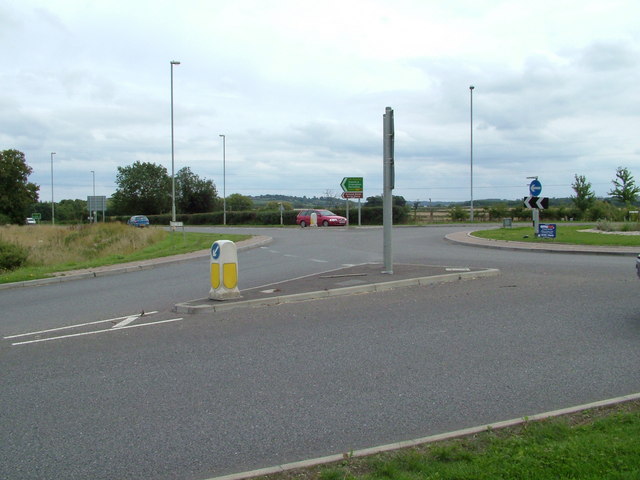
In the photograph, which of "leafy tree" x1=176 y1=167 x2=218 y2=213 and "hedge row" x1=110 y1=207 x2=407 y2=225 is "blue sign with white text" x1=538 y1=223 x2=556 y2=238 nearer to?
"hedge row" x1=110 y1=207 x2=407 y2=225

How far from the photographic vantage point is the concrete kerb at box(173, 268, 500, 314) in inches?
375

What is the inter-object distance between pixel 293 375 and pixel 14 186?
80.4m

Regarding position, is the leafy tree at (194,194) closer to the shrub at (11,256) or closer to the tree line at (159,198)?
the tree line at (159,198)

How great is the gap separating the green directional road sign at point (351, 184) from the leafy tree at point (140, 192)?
232 ft

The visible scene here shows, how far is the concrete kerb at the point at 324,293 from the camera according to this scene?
9.52m

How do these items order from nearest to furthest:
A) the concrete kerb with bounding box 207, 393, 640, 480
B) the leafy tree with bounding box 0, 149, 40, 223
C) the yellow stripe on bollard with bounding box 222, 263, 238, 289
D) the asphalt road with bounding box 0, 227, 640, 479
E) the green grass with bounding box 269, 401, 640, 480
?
the green grass with bounding box 269, 401, 640, 480 → the concrete kerb with bounding box 207, 393, 640, 480 → the asphalt road with bounding box 0, 227, 640, 479 → the yellow stripe on bollard with bounding box 222, 263, 238, 289 → the leafy tree with bounding box 0, 149, 40, 223

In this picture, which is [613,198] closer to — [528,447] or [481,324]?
[481,324]

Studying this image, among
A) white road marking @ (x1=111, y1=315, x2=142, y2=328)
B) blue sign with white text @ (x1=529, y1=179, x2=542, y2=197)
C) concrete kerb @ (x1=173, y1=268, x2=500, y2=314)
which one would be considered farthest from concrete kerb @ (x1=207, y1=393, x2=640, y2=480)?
blue sign with white text @ (x1=529, y1=179, x2=542, y2=197)

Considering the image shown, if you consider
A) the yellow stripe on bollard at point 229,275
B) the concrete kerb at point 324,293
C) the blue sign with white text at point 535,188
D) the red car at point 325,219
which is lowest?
the concrete kerb at point 324,293

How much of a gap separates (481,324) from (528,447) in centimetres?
418

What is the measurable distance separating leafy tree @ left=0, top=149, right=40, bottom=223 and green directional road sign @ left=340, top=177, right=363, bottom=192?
5141cm

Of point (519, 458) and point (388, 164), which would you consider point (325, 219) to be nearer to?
point (388, 164)

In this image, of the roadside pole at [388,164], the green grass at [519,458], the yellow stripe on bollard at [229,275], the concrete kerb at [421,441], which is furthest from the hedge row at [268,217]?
the green grass at [519,458]

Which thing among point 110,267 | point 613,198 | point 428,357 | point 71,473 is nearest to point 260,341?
point 428,357
